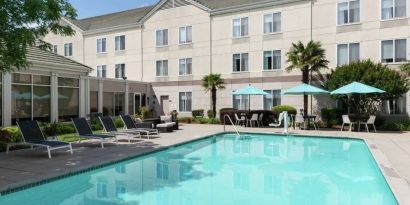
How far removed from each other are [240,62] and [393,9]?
38.0 feet

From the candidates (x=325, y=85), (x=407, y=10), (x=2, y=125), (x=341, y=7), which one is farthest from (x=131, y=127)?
(x=407, y=10)

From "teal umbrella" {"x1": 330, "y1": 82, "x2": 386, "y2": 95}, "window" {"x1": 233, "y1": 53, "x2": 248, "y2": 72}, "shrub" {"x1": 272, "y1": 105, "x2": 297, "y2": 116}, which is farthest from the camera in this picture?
"window" {"x1": 233, "y1": 53, "x2": 248, "y2": 72}

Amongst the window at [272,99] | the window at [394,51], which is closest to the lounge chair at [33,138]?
the window at [272,99]

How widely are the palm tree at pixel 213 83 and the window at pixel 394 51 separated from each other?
12040 mm

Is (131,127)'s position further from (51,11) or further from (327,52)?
(327,52)

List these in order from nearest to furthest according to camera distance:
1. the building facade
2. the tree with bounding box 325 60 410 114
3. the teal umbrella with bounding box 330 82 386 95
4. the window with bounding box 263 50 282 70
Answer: the teal umbrella with bounding box 330 82 386 95 < the tree with bounding box 325 60 410 114 < the building facade < the window with bounding box 263 50 282 70

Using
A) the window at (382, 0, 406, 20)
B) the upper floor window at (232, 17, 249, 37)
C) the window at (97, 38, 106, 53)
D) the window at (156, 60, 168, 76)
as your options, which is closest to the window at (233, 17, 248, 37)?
the upper floor window at (232, 17, 249, 37)

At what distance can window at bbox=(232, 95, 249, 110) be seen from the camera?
28.0 metres

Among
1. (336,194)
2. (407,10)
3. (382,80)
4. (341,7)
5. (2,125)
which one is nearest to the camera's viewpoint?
(336,194)

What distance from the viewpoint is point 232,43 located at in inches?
1129

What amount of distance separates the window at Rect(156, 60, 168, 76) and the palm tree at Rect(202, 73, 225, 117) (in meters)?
5.22

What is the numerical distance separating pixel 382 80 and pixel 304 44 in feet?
22.1

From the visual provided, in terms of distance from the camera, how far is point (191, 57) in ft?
101

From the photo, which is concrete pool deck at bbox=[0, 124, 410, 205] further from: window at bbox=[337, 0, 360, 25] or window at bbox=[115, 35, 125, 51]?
window at bbox=[115, 35, 125, 51]
